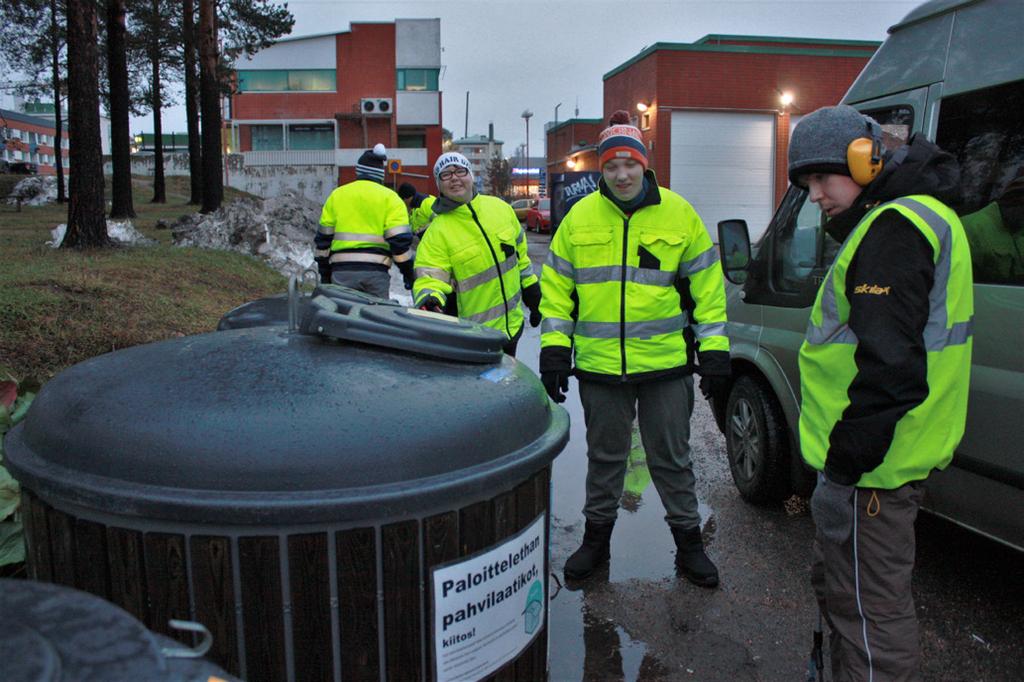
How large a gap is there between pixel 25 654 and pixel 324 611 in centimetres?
72

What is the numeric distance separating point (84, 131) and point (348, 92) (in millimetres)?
40089

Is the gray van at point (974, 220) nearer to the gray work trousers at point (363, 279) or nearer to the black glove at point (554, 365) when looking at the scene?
the black glove at point (554, 365)

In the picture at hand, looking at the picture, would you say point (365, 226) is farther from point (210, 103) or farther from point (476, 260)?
point (210, 103)

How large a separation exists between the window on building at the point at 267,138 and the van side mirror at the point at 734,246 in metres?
49.0

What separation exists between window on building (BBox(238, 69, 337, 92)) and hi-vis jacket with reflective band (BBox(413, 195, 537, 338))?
47.8 metres

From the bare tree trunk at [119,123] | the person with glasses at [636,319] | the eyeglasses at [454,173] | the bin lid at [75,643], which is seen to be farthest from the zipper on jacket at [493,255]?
the bare tree trunk at [119,123]

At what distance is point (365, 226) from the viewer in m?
6.79

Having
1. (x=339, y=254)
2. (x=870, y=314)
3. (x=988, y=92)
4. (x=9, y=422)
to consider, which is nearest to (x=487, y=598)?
(x=870, y=314)

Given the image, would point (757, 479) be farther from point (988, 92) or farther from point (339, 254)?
point (339, 254)

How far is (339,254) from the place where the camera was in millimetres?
6871

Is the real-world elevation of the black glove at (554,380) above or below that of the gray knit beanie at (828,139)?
below

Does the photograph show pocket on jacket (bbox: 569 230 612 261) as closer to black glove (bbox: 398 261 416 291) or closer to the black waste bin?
the black waste bin

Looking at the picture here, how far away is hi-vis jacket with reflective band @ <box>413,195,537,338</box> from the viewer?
4535 millimetres

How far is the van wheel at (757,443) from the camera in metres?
4.47
